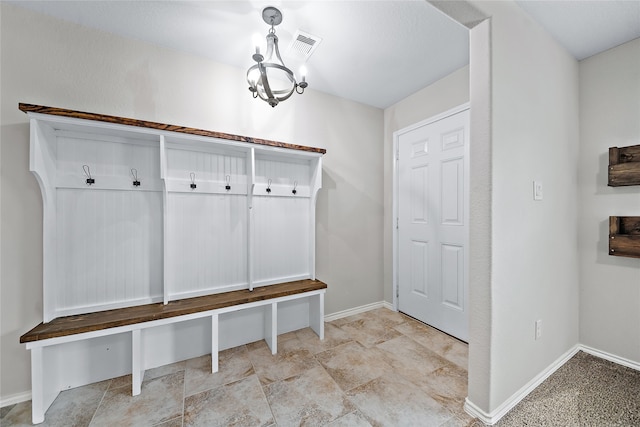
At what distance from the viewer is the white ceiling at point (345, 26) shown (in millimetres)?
1512

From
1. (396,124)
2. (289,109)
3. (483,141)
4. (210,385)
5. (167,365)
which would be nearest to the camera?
(483,141)

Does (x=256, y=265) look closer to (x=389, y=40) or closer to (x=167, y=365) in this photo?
(x=167, y=365)

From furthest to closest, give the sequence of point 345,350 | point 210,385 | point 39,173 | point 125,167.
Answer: point 345,350, point 125,167, point 210,385, point 39,173

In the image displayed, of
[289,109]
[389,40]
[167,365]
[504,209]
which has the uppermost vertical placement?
[389,40]

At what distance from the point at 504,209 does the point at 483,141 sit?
0.40 metres

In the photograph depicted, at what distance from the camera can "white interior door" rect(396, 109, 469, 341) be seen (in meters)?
2.22

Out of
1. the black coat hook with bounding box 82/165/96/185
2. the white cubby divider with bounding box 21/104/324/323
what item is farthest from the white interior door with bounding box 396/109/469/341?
the black coat hook with bounding box 82/165/96/185

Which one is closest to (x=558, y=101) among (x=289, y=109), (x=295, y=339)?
(x=289, y=109)

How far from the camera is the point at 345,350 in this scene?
206 cm

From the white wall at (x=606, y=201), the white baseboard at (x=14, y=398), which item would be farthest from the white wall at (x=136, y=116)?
the white wall at (x=606, y=201)

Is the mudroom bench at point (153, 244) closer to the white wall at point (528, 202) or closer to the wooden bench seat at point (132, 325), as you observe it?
the wooden bench seat at point (132, 325)

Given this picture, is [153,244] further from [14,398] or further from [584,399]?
[584,399]

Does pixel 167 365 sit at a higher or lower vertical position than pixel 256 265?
lower

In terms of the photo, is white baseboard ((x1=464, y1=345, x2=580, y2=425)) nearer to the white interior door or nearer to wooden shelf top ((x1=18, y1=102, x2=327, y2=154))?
the white interior door
